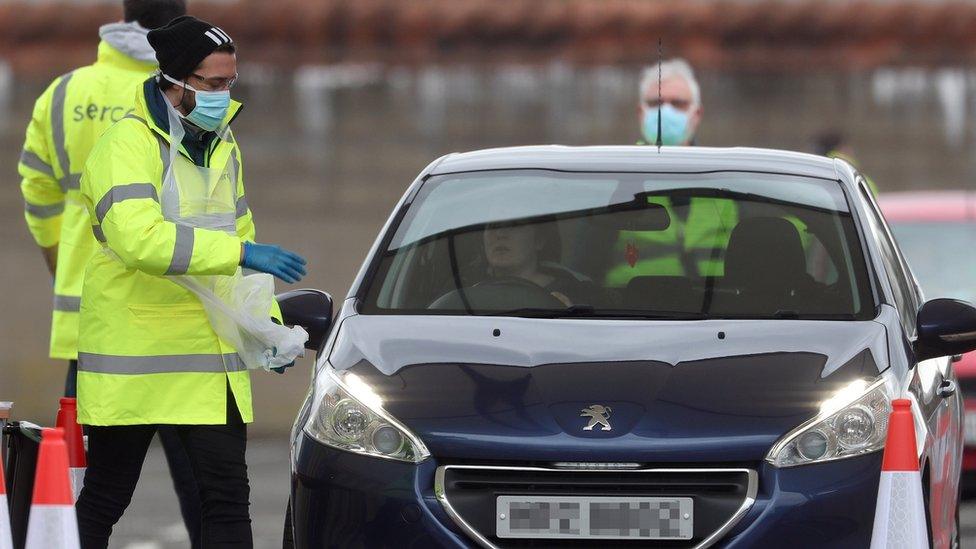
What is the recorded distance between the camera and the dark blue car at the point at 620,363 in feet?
19.9

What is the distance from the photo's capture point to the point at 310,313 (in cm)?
730

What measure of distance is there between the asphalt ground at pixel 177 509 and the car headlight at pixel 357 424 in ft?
10.5

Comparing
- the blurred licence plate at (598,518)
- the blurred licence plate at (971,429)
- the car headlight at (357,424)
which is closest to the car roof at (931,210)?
the blurred licence plate at (971,429)

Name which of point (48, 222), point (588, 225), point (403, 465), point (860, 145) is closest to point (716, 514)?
point (403, 465)

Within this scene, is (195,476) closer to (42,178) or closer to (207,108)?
(207,108)

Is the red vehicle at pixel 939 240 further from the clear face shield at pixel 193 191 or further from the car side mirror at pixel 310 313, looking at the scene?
the clear face shield at pixel 193 191

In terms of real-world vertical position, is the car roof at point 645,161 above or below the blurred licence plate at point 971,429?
above

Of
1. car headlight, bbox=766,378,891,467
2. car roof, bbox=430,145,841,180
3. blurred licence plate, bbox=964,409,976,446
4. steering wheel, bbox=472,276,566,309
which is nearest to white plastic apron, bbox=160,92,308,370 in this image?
steering wheel, bbox=472,276,566,309

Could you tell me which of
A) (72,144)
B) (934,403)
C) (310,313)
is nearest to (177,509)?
(72,144)

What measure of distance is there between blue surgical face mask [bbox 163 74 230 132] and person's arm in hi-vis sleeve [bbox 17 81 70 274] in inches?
65.1

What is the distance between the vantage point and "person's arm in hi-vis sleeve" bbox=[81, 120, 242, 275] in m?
6.57

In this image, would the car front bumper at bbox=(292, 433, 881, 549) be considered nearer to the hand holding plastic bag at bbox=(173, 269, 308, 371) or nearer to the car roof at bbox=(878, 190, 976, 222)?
the hand holding plastic bag at bbox=(173, 269, 308, 371)

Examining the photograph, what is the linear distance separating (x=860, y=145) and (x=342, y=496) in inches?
432

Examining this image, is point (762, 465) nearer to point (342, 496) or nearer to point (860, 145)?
point (342, 496)
